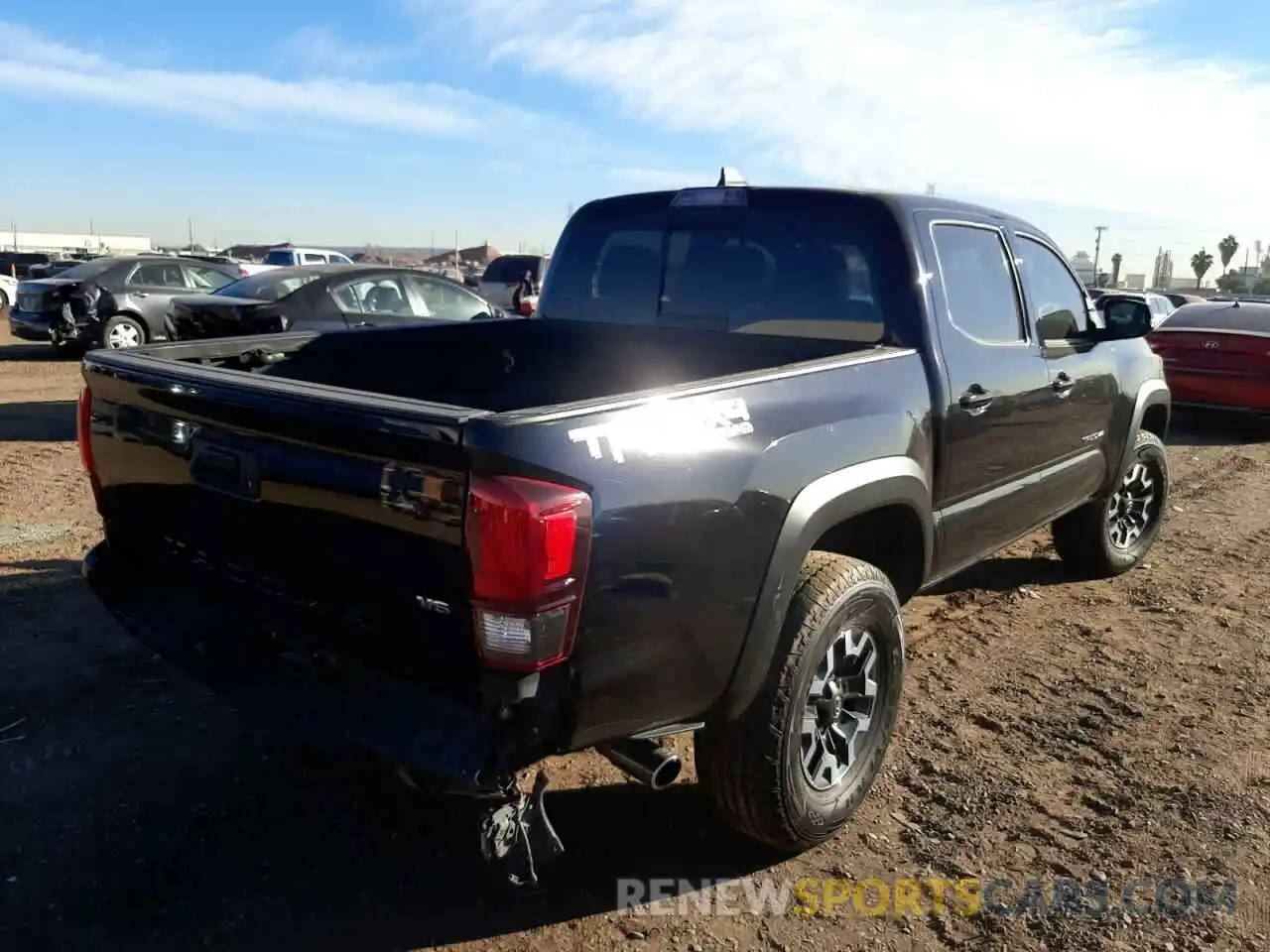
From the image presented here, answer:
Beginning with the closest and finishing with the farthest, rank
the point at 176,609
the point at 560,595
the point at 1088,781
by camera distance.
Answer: the point at 560,595 → the point at 176,609 → the point at 1088,781

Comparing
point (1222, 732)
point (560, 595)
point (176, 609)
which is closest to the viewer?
point (560, 595)

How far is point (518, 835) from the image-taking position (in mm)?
2248

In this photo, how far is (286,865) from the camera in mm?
2912

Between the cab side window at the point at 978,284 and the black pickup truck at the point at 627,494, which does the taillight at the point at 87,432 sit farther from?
the cab side window at the point at 978,284

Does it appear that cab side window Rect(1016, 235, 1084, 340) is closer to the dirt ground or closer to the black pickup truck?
the black pickup truck

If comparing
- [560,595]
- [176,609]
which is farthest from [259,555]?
[560,595]

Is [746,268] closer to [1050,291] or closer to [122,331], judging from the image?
[1050,291]

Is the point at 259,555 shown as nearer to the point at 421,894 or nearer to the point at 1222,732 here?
the point at 421,894

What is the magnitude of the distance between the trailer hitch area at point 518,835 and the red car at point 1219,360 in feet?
31.4

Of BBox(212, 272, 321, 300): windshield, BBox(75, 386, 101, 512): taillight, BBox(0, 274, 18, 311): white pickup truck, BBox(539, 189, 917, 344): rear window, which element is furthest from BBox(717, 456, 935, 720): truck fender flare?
BBox(0, 274, 18, 311): white pickup truck

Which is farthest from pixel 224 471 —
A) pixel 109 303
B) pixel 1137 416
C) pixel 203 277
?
pixel 203 277

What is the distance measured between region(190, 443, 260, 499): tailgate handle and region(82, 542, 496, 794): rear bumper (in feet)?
1.26

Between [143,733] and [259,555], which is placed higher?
[259,555]

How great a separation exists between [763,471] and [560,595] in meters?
0.76
